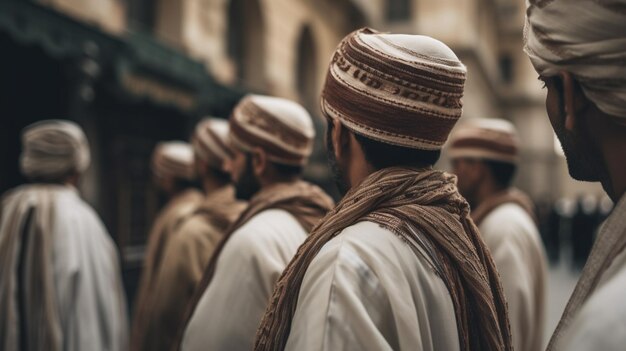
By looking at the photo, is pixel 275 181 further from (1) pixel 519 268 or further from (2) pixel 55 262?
(2) pixel 55 262

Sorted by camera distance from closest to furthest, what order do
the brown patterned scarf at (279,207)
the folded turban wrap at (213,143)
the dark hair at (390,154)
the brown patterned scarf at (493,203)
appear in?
the dark hair at (390,154) < the brown patterned scarf at (279,207) < the brown patterned scarf at (493,203) < the folded turban wrap at (213,143)

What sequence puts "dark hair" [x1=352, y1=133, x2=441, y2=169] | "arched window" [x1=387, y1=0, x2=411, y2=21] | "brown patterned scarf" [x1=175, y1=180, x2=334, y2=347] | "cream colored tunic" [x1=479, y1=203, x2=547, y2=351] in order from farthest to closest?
"arched window" [x1=387, y1=0, x2=411, y2=21], "cream colored tunic" [x1=479, y1=203, x2=547, y2=351], "brown patterned scarf" [x1=175, y1=180, x2=334, y2=347], "dark hair" [x1=352, y1=133, x2=441, y2=169]

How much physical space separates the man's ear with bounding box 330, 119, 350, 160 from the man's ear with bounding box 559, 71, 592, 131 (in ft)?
2.31

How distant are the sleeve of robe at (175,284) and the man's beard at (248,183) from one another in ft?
2.25

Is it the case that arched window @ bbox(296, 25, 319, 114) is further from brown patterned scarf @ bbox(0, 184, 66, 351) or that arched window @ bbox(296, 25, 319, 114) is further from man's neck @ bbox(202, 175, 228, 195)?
brown patterned scarf @ bbox(0, 184, 66, 351)

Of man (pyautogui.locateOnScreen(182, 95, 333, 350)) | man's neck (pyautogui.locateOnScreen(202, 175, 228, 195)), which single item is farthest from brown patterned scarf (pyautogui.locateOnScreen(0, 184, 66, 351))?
man (pyautogui.locateOnScreen(182, 95, 333, 350))

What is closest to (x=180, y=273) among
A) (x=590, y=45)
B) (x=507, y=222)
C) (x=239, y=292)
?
(x=239, y=292)

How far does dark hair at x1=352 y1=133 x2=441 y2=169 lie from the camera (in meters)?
1.86

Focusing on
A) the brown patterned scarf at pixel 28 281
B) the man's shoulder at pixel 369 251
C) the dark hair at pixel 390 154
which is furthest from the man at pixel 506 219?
the brown patterned scarf at pixel 28 281

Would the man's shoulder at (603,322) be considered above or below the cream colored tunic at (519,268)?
above

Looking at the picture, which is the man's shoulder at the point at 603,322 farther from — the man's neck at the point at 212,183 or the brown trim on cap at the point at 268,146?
the man's neck at the point at 212,183

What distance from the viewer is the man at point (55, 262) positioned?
13.5ft

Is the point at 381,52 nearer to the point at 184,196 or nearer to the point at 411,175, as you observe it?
the point at 411,175

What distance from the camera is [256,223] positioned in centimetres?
275
